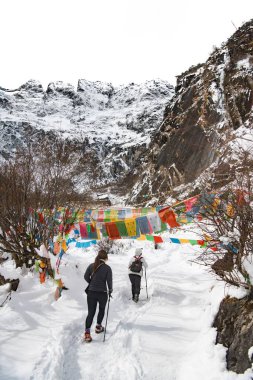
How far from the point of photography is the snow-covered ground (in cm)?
502

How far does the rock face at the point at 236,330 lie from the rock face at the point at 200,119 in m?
20.9

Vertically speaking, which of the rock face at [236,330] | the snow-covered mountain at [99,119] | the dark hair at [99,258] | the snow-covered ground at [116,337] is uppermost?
the snow-covered mountain at [99,119]

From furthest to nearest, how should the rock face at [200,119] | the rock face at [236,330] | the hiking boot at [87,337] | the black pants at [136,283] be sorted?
the rock face at [200,119]
the black pants at [136,283]
the hiking boot at [87,337]
the rock face at [236,330]

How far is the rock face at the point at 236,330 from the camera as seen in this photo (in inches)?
178

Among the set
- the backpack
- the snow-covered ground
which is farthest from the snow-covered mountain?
the snow-covered ground

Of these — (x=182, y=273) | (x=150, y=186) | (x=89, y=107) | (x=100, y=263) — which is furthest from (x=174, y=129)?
(x=89, y=107)

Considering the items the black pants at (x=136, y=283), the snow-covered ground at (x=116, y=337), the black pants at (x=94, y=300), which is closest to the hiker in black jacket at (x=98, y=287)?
the black pants at (x=94, y=300)

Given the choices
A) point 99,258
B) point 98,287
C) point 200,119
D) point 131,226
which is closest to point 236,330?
point 98,287

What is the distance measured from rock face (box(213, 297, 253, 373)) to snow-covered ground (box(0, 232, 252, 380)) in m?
0.15

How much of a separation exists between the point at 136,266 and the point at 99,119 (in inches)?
6534

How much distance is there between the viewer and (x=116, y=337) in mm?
6441

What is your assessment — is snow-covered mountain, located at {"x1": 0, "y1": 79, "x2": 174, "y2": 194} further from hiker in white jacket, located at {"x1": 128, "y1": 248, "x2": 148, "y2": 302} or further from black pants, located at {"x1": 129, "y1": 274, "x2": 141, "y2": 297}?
black pants, located at {"x1": 129, "y1": 274, "x2": 141, "y2": 297}

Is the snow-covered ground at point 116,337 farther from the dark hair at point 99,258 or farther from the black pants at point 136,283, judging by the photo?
the dark hair at point 99,258

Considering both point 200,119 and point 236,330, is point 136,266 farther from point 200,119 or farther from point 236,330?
point 200,119
